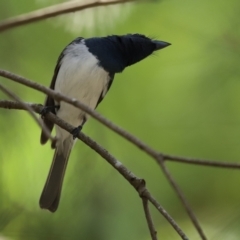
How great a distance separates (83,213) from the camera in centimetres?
212

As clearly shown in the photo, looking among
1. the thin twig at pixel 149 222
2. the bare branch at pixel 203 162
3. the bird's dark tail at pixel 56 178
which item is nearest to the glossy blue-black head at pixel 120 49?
the bird's dark tail at pixel 56 178

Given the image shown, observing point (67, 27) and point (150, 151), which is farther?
point (67, 27)

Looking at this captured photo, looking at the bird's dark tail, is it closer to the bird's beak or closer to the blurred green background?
the blurred green background

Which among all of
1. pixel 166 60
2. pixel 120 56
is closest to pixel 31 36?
pixel 120 56

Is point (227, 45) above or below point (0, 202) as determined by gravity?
above

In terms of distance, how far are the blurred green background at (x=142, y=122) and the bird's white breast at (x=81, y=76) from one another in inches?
3.6

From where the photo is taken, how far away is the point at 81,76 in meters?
2.38

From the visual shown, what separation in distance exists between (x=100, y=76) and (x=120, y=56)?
0.72ft

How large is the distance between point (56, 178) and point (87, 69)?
1.54 ft

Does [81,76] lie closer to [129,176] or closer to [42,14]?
[129,176]

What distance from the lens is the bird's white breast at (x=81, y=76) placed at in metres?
2.38

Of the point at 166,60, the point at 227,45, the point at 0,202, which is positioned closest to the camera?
the point at 0,202

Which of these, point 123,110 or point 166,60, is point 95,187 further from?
point 166,60

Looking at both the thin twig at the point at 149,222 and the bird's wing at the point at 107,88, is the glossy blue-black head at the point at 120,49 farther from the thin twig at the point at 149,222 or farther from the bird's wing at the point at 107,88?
the thin twig at the point at 149,222
